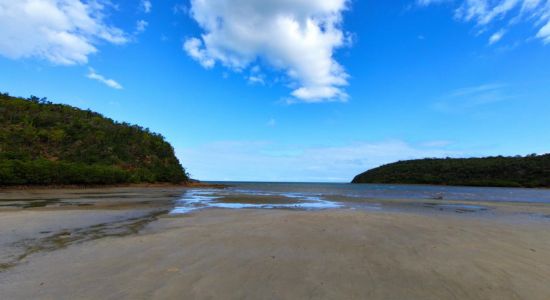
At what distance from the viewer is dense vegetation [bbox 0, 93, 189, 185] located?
41406 mm

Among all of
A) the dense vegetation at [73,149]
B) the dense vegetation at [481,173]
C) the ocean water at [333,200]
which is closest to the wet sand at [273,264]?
the ocean water at [333,200]

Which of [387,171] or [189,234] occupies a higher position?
[387,171]

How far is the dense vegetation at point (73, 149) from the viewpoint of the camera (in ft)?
136

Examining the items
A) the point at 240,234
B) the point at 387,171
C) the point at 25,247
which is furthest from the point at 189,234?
the point at 387,171

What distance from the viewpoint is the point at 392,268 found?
5852 millimetres

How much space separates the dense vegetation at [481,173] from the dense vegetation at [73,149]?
95.0m

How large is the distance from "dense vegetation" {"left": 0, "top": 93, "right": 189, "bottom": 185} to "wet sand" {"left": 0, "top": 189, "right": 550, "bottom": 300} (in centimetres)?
3790

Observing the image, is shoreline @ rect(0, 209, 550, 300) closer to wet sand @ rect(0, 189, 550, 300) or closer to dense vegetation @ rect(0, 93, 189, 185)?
wet sand @ rect(0, 189, 550, 300)

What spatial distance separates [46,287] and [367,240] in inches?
277

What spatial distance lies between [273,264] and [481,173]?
130 metres

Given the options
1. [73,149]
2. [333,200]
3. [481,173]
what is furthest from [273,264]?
[481,173]

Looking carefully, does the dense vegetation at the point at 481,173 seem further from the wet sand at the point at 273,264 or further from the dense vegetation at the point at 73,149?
the wet sand at the point at 273,264

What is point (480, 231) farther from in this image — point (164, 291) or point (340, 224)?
point (164, 291)

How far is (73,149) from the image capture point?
58812 millimetres
